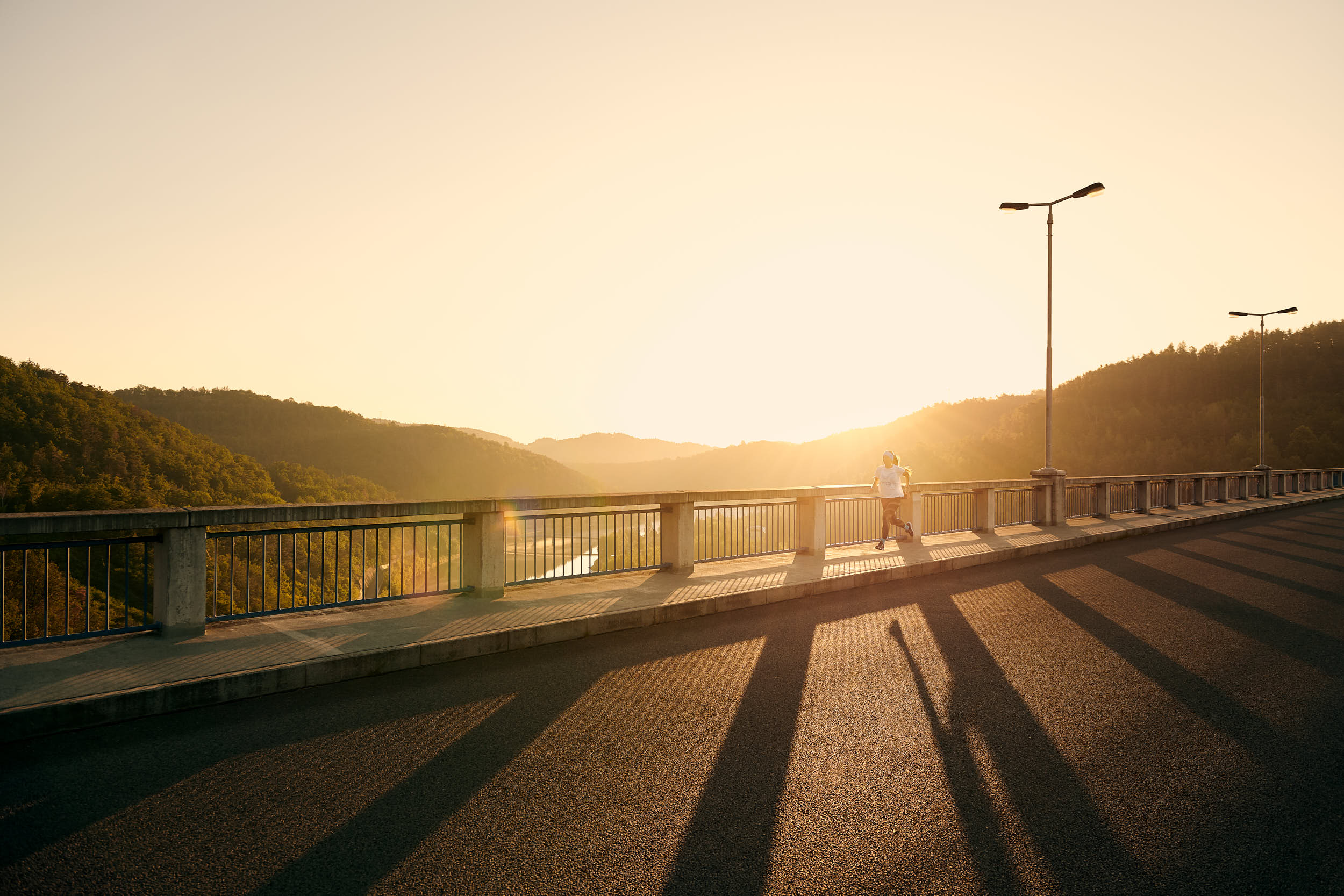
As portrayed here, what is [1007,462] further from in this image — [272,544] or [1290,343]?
[272,544]

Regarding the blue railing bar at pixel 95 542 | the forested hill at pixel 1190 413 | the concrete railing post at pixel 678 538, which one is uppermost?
the forested hill at pixel 1190 413

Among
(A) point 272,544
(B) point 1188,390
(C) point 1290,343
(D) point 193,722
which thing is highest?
(C) point 1290,343

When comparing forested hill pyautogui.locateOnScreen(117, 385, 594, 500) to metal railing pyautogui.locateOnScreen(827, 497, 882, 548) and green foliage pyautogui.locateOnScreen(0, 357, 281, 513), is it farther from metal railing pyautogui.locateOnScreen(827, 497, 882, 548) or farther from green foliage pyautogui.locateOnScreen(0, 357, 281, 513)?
metal railing pyautogui.locateOnScreen(827, 497, 882, 548)

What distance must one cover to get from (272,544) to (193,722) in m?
52.3

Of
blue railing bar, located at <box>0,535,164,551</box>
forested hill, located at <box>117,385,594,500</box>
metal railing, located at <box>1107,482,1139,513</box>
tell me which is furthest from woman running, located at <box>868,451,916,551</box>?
forested hill, located at <box>117,385,594,500</box>

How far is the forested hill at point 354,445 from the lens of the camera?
153 meters

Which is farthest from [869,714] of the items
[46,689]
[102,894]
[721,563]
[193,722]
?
[721,563]

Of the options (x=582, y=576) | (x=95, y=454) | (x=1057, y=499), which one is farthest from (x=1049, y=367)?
(x=95, y=454)

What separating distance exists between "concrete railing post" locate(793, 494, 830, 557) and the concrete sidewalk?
88 centimetres

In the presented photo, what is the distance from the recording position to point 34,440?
8469 centimetres

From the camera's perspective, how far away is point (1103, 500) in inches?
856

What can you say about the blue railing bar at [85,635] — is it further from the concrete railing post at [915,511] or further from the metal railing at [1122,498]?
the metal railing at [1122,498]

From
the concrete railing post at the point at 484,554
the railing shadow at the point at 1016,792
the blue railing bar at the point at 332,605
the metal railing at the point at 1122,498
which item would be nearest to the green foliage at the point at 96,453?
the blue railing bar at the point at 332,605

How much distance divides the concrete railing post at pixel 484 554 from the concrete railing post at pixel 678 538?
2791 millimetres
